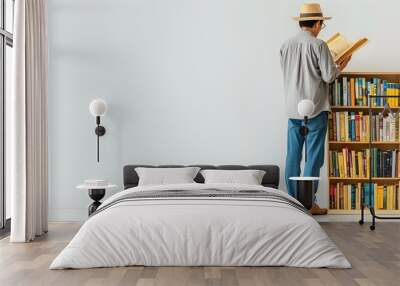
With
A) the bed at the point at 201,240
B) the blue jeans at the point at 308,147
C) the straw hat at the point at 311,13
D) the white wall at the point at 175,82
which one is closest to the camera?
the bed at the point at 201,240

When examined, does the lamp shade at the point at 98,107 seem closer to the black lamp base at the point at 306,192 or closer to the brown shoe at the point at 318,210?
the black lamp base at the point at 306,192

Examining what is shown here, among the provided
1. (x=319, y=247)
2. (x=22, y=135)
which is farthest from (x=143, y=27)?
(x=319, y=247)

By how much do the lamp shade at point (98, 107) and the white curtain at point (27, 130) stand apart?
737mm

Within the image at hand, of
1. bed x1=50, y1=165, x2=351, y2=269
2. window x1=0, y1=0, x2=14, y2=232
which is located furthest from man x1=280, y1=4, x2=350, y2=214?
window x1=0, y1=0, x2=14, y2=232

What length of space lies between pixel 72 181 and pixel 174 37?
6.92 ft

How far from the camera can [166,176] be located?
6.34 metres

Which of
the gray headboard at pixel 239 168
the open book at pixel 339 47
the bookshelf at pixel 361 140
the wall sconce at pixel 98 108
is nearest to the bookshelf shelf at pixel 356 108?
the bookshelf at pixel 361 140

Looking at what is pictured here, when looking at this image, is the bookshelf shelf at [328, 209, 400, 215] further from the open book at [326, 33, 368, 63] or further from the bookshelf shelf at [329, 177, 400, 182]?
the open book at [326, 33, 368, 63]

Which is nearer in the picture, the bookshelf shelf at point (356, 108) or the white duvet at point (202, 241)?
the white duvet at point (202, 241)

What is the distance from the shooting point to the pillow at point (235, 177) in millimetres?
6234

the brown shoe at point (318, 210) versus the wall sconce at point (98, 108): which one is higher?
the wall sconce at point (98, 108)

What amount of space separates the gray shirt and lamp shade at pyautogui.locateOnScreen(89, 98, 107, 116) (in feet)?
6.84

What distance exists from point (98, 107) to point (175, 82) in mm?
987

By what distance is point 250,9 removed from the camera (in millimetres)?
6965
